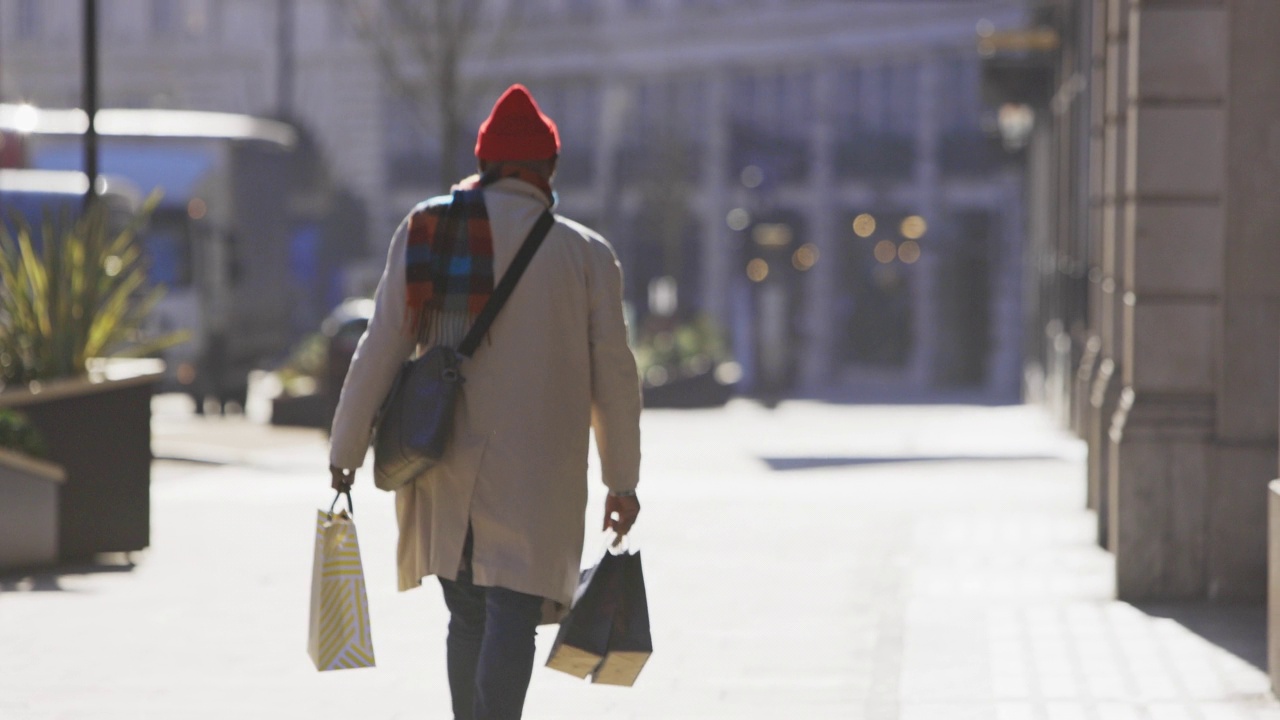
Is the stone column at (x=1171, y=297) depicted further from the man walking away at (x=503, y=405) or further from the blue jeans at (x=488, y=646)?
the blue jeans at (x=488, y=646)

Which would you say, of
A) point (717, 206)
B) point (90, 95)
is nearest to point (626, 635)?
point (90, 95)

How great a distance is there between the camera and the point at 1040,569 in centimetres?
1056

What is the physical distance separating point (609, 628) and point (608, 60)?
5128 centimetres

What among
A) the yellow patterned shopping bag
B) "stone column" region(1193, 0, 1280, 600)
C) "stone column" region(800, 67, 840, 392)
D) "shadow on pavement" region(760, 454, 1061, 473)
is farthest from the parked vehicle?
the yellow patterned shopping bag

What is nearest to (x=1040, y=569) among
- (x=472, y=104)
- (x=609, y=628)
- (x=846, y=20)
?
(x=609, y=628)

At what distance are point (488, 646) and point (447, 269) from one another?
0.89m

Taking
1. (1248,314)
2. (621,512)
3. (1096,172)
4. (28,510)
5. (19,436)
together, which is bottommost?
(28,510)

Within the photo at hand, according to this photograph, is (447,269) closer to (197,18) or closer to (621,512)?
(621,512)

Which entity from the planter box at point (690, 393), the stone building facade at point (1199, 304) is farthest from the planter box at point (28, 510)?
the planter box at point (690, 393)

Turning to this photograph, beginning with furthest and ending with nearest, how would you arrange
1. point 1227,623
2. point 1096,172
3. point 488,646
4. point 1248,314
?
point 1096,172 → point 1248,314 → point 1227,623 → point 488,646

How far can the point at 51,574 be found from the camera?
10508mm

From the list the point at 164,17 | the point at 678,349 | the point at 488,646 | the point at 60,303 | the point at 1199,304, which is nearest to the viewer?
the point at 488,646

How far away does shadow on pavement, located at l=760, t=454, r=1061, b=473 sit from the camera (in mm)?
19078

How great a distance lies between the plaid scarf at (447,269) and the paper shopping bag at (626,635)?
719mm
